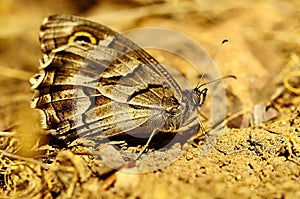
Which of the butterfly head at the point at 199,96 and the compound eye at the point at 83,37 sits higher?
the compound eye at the point at 83,37

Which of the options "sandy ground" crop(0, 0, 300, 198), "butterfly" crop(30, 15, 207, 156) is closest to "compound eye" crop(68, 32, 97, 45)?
"butterfly" crop(30, 15, 207, 156)

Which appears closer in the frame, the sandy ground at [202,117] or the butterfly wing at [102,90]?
the sandy ground at [202,117]

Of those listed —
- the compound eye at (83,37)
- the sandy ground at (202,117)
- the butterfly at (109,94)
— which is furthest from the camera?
the compound eye at (83,37)

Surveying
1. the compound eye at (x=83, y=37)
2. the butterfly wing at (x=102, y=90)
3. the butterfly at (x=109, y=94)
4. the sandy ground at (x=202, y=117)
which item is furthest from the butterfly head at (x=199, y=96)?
the compound eye at (x=83, y=37)

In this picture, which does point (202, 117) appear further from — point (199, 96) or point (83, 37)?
point (83, 37)

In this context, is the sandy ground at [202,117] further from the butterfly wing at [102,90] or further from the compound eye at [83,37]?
the compound eye at [83,37]

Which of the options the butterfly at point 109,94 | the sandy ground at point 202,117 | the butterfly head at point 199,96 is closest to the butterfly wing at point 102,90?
the butterfly at point 109,94

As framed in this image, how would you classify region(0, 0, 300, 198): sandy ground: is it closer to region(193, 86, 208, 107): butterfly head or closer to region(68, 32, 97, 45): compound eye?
region(193, 86, 208, 107): butterfly head

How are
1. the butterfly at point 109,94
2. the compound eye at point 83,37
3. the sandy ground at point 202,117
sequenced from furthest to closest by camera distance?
1. the compound eye at point 83,37
2. the butterfly at point 109,94
3. the sandy ground at point 202,117
